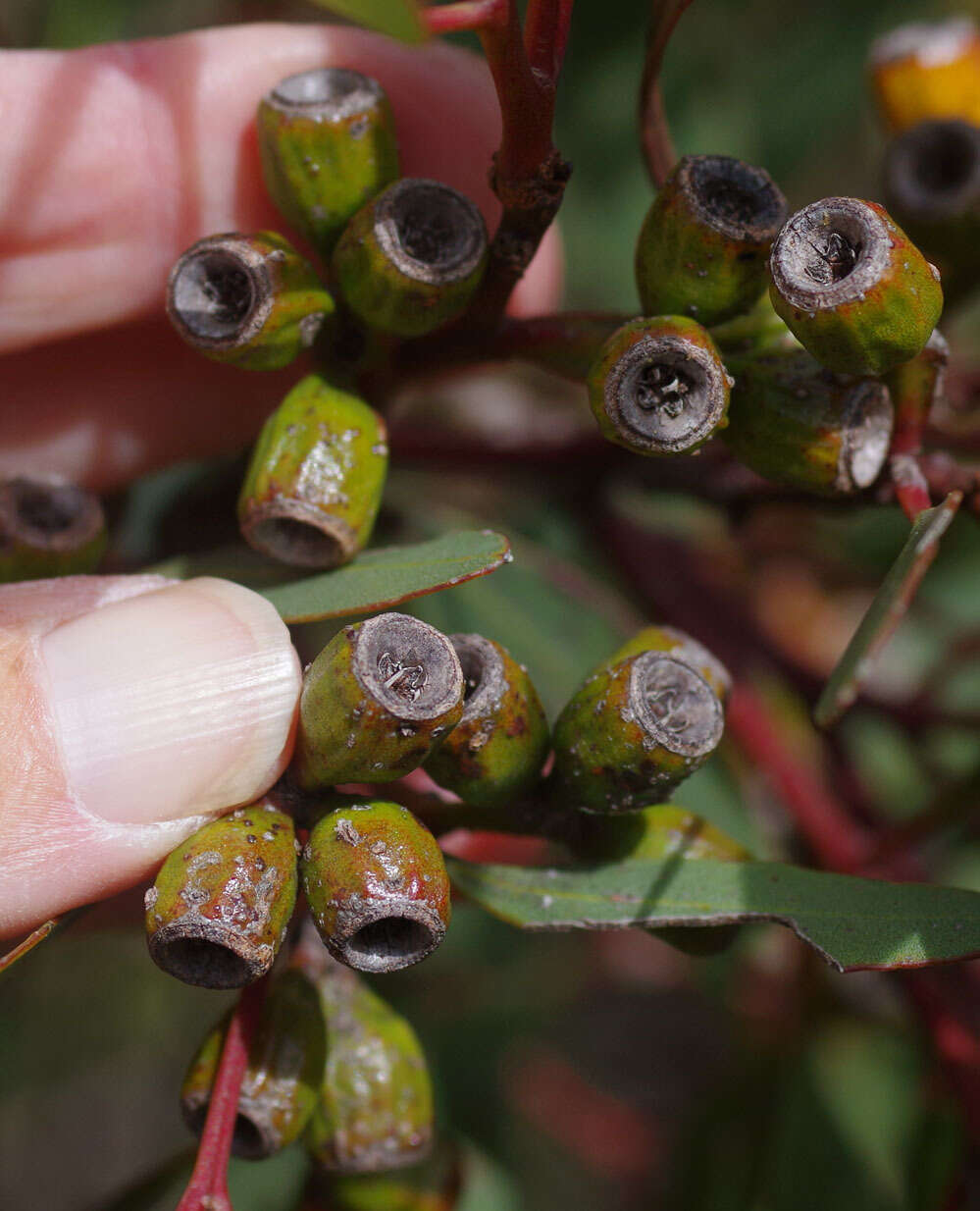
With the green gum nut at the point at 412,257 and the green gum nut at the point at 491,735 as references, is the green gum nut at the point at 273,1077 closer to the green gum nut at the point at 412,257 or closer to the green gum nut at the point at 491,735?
the green gum nut at the point at 491,735

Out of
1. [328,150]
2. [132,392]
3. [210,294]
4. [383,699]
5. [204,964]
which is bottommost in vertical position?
[132,392]

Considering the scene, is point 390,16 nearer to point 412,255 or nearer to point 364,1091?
point 412,255

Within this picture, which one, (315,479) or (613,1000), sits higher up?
(315,479)

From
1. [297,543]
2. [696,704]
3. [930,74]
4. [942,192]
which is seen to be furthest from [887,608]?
[930,74]

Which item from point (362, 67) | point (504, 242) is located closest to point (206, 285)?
point (504, 242)

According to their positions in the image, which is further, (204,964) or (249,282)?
(249,282)

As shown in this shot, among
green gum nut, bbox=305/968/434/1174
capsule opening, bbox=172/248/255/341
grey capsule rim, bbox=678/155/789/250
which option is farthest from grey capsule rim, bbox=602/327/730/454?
green gum nut, bbox=305/968/434/1174
